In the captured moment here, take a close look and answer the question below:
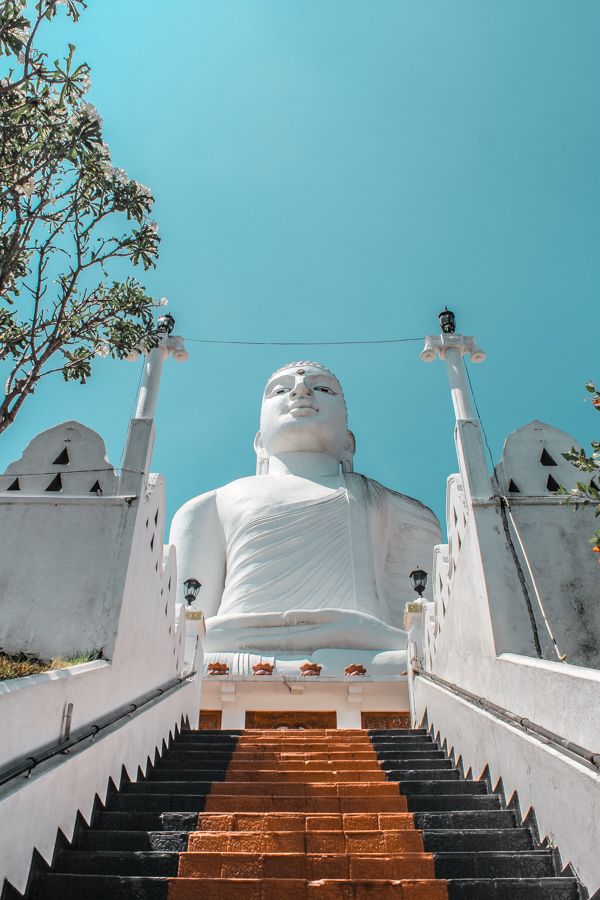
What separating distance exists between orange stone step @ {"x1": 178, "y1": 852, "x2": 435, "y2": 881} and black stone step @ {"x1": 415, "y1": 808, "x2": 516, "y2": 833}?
58cm

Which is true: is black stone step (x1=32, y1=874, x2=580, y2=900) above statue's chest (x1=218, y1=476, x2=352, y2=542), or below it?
below

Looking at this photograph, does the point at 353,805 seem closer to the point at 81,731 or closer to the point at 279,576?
the point at 81,731

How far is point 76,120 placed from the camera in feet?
15.4

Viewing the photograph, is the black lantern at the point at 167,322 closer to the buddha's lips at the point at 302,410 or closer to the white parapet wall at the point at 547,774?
the white parapet wall at the point at 547,774

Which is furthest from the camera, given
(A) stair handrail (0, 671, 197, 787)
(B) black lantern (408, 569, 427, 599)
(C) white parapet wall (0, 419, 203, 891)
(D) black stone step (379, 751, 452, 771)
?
(B) black lantern (408, 569, 427, 599)

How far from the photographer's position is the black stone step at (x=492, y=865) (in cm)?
324

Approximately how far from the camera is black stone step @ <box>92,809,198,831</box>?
151 inches

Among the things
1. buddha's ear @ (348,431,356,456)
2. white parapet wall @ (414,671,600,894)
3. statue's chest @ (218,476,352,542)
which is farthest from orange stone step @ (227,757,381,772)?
buddha's ear @ (348,431,356,456)

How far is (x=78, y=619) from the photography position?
16.6 ft

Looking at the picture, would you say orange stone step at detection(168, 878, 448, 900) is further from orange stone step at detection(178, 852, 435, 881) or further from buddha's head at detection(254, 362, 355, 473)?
buddha's head at detection(254, 362, 355, 473)

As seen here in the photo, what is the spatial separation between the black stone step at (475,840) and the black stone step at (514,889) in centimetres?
53

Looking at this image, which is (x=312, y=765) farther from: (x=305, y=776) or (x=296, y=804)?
(x=296, y=804)

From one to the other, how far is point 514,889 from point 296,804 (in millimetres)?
1482

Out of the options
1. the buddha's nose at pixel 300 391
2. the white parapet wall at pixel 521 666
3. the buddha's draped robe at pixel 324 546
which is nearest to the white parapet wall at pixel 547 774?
the white parapet wall at pixel 521 666
